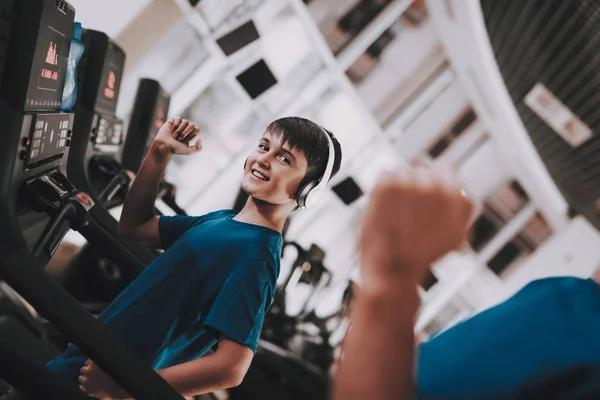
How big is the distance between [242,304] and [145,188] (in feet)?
1.32

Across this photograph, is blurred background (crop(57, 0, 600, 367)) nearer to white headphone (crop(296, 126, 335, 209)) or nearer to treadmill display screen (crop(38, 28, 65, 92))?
white headphone (crop(296, 126, 335, 209))

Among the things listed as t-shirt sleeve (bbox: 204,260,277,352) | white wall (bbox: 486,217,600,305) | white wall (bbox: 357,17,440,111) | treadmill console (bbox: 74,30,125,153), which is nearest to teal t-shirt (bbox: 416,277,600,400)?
t-shirt sleeve (bbox: 204,260,277,352)

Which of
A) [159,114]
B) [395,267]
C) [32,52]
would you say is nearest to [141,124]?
[159,114]

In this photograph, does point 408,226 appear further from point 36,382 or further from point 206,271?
point 36,382

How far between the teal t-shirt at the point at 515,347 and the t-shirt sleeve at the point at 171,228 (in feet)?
2.54

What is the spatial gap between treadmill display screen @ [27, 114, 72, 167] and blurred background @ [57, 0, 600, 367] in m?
0.83

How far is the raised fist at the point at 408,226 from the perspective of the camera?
1.97 ft

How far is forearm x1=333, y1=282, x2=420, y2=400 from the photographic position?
62cm

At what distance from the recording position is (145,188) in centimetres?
135

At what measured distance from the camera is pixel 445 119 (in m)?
10.2

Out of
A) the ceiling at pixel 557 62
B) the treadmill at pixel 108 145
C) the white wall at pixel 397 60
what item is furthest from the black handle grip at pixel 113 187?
the white wall at pixel 397 60

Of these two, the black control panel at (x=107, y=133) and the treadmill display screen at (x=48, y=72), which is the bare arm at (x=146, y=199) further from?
the black control panel at (x=107, y=133)

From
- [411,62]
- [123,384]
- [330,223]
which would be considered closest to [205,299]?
[123,384]

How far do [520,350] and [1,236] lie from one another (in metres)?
1.01
